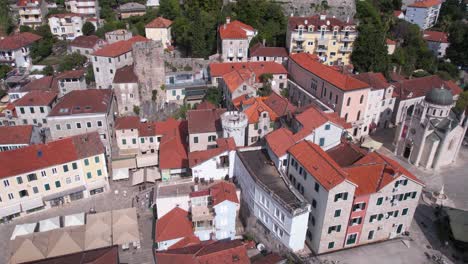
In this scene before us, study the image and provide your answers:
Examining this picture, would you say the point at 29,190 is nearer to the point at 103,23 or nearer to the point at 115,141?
the point at 115,141

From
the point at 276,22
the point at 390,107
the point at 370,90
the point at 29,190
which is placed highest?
the point at 276,22

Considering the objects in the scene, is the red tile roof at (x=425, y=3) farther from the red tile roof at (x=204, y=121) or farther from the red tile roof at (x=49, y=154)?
the red tile roof at (x=49, y=154)

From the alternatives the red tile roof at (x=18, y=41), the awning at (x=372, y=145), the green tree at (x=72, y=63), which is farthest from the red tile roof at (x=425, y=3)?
the red tile roof at (x=18, y=41)

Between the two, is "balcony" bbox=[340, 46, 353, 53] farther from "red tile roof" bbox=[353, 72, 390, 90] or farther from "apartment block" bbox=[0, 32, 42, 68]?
"apartment block" bbox=[0, 32, 42, 68]

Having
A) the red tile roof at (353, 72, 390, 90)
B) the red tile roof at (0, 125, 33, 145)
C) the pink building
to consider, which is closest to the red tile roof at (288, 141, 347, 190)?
the pink building

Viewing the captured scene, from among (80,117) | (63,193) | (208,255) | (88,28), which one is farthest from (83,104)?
(88,28)

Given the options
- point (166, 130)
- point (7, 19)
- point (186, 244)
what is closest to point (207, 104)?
point (166, 130)
